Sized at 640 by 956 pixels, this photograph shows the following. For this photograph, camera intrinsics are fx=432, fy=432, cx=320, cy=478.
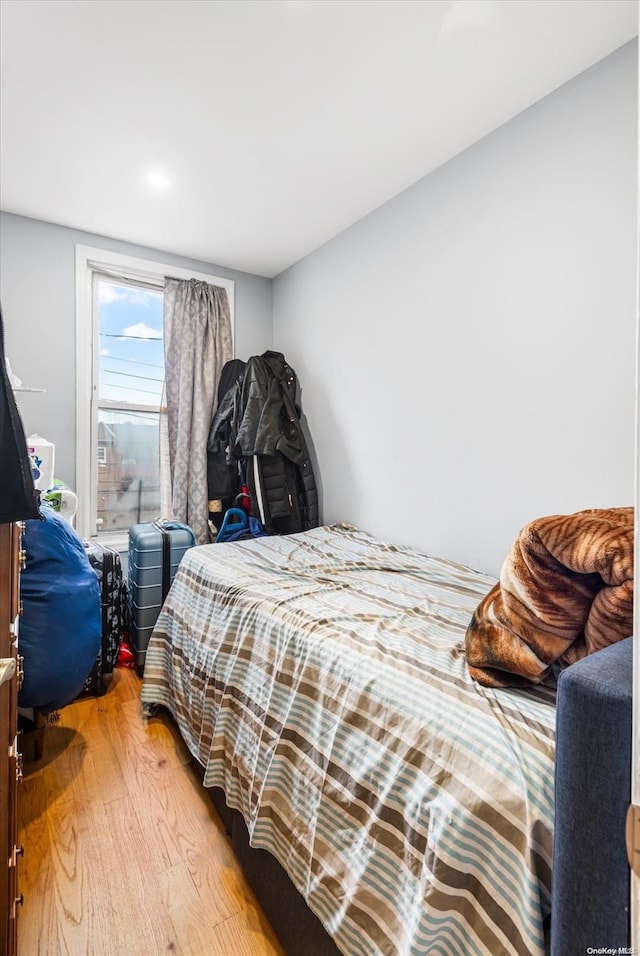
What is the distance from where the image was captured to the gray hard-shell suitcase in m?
2.33

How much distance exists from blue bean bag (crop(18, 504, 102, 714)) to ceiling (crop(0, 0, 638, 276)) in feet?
5.12

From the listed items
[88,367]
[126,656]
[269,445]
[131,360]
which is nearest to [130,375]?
[131,360]

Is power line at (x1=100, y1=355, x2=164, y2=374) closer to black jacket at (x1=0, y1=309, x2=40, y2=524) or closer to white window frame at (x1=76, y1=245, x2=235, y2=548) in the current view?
white window frame at (x1=76, y1=245, x2=235, y2=548)

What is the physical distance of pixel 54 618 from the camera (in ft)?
5.27

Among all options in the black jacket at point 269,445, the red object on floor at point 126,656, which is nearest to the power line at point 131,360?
the black jacket at point 269,445

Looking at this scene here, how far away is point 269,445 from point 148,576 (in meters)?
1.01

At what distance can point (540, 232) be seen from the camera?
1.62 metres

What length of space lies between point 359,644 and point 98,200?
8.29 ft

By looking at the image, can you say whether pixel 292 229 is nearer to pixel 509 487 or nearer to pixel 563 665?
pixel 509 487

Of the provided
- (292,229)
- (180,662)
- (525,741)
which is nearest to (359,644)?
(525,741)

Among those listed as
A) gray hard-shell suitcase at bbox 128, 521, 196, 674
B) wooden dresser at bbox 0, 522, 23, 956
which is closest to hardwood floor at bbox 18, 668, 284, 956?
wooden dresser at bbox 0, 522, 23, 956

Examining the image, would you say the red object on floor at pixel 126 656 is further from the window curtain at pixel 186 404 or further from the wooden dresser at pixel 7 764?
the wooden dresser at pixel 7 764

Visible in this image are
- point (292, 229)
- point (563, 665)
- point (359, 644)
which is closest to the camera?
point (563, 665)

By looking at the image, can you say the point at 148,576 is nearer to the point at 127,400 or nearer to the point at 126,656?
the point at 126,656
